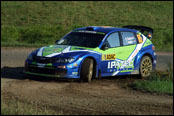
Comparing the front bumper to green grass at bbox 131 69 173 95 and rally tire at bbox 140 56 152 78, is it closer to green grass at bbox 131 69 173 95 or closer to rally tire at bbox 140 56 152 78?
green grass at bbox 131 69 173 95

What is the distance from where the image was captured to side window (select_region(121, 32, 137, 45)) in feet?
42.0

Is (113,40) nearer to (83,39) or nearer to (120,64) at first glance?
(120,64)

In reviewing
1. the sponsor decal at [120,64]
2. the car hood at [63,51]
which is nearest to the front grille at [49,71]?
the car hood at [63,51]

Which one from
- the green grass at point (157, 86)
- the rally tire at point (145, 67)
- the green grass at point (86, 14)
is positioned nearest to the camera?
the green grass at point (157, 86)

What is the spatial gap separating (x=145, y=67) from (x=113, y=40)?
1.39 meters

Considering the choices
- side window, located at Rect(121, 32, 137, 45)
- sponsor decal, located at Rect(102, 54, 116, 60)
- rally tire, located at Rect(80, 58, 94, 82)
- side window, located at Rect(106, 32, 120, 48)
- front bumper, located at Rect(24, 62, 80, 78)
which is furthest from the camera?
side window, located at Rect(121, 32, 137, 45)

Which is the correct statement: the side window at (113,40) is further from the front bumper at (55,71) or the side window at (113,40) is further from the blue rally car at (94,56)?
the front bumper at (55,71)

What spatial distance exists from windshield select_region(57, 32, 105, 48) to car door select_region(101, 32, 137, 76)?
0.82 feet

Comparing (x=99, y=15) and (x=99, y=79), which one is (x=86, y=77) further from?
(x=99, y=15)

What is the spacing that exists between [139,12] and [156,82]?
101ft

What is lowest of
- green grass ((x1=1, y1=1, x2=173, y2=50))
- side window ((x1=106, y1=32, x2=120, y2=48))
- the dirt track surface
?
the dirt track surface

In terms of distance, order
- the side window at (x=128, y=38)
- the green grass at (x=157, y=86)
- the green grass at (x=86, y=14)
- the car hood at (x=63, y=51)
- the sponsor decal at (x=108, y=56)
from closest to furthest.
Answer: the green grass at (x=157, y=86), the car hood at (x=63, y=51), the sponsor decal at (x=108, y=56), the side window at (x=128, y=38), the green grass at (x=86, y=14)

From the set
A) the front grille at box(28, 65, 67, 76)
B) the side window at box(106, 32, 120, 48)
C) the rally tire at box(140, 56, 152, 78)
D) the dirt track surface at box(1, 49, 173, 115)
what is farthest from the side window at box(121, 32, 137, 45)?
the front grille at box(28, 65, 67, 76)

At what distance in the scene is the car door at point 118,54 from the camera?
39.1 ft
